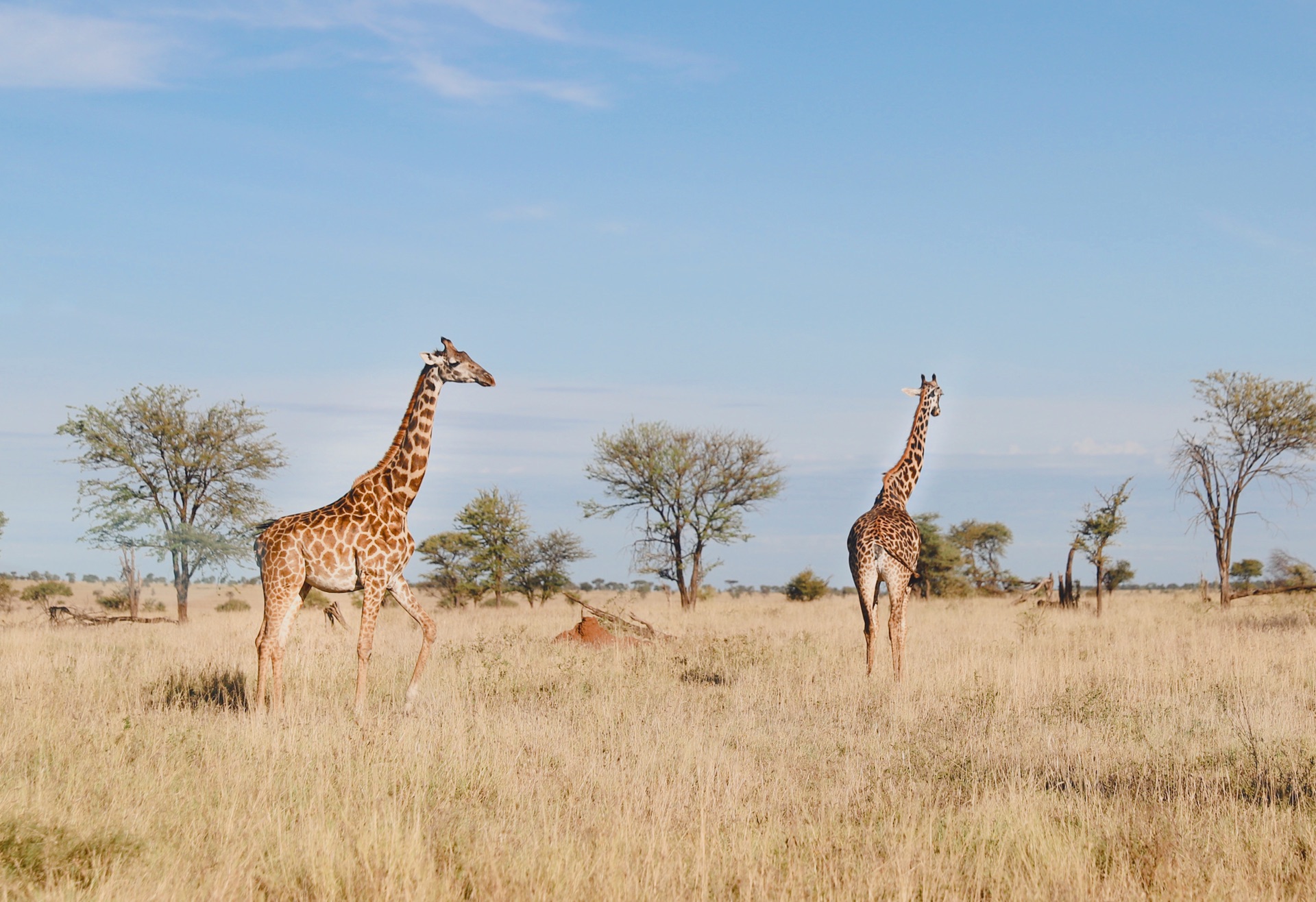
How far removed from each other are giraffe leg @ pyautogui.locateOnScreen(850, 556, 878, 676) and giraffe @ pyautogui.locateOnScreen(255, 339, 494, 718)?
5.49 m

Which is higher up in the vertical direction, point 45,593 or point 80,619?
point 80,619

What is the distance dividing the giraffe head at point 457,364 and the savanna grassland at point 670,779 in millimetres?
3504

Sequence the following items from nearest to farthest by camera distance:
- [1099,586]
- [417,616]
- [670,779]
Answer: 1. [670,779]
2. [417,616]
3. [1099,586]

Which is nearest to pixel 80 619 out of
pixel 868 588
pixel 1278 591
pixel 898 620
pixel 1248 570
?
pixel 868 588

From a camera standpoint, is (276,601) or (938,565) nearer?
(276,601)

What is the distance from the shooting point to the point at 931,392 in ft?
52.4

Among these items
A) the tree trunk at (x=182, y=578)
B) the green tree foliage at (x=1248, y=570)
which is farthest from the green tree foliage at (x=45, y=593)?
the green tree foliage at (x=1248, y=570)

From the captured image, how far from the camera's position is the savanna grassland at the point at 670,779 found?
5465 mm

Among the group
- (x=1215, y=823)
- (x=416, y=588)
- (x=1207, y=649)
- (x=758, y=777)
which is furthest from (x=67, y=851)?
(x=416, y=588)

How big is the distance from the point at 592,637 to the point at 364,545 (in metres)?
6.89

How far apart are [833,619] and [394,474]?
16.5 metres

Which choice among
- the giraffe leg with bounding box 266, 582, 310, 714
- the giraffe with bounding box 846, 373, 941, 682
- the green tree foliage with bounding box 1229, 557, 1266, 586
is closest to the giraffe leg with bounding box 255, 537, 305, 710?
the giraffe leg with bounding box 266, 582, 310, 714

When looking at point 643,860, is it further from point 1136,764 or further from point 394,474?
point 394,474

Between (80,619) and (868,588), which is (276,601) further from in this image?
(80,619)
